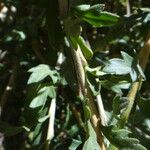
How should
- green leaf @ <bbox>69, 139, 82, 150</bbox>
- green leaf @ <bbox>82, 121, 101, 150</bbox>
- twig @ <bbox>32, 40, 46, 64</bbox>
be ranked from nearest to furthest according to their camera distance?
green leaf @ <bbox>82, 121, 101, 150</bbox> < green leaf @ <bbox>69, 139, 82, 150</bbox> < twig @ <bbox>32, 40, 46, 64</bbox>

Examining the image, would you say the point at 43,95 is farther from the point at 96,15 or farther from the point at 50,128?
the point at 96,15

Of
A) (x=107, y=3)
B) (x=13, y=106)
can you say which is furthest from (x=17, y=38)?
(x=107, y=3)

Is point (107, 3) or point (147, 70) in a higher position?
point (107, 3)

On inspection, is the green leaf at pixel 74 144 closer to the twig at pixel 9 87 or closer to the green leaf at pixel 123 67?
the green leaf at pixel 123 67

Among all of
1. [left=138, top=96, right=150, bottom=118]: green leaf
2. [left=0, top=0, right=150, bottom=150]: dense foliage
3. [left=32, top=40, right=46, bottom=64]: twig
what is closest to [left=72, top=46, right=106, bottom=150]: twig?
[left=0, top=0, right=150, bottom=150]: dense foliage

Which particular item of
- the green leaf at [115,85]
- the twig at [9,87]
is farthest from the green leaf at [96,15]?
the twig at [9,87]

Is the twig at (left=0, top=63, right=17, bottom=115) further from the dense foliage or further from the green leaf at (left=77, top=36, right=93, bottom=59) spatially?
the green leaf at (left=77, top=36, right=93, bottom=59)

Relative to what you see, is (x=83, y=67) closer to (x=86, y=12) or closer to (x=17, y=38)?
(x=86, y=12)

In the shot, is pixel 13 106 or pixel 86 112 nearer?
pixel 86 112
